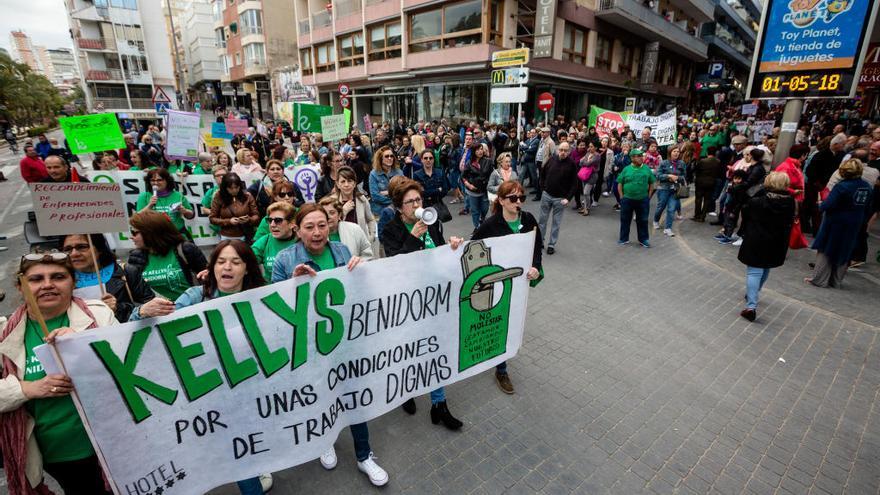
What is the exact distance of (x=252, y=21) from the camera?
39.4 meters

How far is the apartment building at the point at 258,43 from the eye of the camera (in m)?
39.4

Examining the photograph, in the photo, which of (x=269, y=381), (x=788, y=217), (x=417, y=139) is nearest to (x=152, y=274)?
(x=269, y=381)

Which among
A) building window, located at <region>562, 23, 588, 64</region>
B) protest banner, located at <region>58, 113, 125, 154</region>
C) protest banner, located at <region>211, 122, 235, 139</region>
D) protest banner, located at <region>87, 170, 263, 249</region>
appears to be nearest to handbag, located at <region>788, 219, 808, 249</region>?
protest banner, located at <region>87, 170, 263, 249</region>

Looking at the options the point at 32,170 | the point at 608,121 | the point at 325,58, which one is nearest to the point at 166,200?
the point at 32,170

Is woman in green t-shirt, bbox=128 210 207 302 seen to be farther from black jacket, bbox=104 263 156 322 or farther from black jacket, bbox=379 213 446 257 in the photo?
black jacket, bbox=379 213 446 257

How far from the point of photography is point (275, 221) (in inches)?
Answer: 148

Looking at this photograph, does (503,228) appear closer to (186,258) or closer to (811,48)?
(186,258)

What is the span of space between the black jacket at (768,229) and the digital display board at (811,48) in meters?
3.73

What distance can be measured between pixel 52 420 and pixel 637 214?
28.0ft

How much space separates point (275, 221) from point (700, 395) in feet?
14.0

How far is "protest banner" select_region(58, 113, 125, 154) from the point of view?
783 cm

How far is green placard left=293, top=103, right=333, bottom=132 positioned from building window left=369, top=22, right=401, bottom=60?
1387cm

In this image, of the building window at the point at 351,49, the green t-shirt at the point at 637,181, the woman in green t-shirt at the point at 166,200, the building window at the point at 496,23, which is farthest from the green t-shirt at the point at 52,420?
the building window at the point at 351,49

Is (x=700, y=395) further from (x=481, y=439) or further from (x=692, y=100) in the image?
(x=692, y=100)
